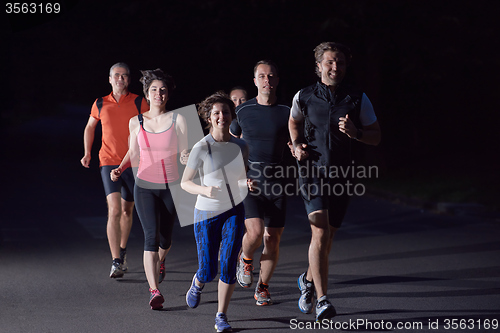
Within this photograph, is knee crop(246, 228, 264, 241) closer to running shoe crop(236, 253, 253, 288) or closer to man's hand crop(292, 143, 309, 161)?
running shoe crop(236, 253, 253, 288)

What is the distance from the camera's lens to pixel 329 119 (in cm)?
595

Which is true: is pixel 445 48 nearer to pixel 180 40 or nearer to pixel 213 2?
pixel 213 2

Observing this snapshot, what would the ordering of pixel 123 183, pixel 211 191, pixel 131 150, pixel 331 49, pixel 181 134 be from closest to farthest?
pixel 211 191 < pixel 331 49 < pixel 181 134 < pixel 131 150 < pixel 123 183

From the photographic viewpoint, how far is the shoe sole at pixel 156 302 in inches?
247

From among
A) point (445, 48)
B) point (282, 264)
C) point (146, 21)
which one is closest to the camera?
point (282, 264)

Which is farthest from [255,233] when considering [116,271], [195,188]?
[116,271]

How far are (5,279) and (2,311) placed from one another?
1.43m

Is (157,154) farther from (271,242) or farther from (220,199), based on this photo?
(271,242)

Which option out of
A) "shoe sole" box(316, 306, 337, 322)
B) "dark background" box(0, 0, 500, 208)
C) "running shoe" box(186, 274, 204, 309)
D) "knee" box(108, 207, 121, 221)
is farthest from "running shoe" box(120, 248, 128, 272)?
"dark background" box(0, 0, 500, 208)

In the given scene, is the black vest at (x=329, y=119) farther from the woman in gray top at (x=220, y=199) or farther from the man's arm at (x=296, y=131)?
the woman in gray top at (x=220, y=199)

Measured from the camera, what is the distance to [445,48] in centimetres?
1859

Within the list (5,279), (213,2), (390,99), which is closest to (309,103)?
(5,279)

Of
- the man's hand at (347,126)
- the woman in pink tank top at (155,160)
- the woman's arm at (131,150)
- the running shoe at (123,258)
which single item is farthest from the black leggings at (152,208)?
the man's hand at (347,126)

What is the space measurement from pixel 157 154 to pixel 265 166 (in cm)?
96
